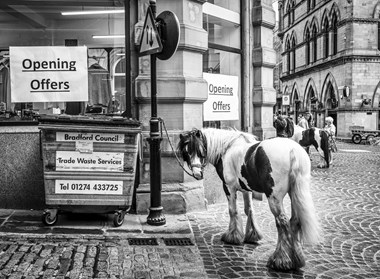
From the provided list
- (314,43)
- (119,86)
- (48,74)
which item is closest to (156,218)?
(119,86)

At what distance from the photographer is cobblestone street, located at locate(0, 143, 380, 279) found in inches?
186

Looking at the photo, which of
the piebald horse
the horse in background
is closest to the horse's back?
the horse in background

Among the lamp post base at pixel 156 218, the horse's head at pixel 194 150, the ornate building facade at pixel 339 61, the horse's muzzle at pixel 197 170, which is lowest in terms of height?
the lamp post base at pixel 156 218

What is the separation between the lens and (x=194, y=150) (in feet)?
19.0

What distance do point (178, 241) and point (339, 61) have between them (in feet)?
119

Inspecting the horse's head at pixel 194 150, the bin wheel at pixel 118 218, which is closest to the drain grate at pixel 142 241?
the bin wheel at pixel 118 218

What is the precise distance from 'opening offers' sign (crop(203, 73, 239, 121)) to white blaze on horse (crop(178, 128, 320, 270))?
113 inches

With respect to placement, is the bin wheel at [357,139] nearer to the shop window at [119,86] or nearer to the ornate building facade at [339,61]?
the ornate building facade at [339,61]

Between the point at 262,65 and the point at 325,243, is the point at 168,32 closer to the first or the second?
the point at 325,243

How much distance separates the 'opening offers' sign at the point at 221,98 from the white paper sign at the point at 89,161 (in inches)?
102

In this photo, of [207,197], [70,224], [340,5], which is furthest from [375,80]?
[70,224]

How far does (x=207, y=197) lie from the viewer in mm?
8203

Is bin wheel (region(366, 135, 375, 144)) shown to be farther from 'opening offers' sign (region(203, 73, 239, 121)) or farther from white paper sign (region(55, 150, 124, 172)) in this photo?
white paper sign (region(55, 150, 124, 172))

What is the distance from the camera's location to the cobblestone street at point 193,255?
4727 mm
